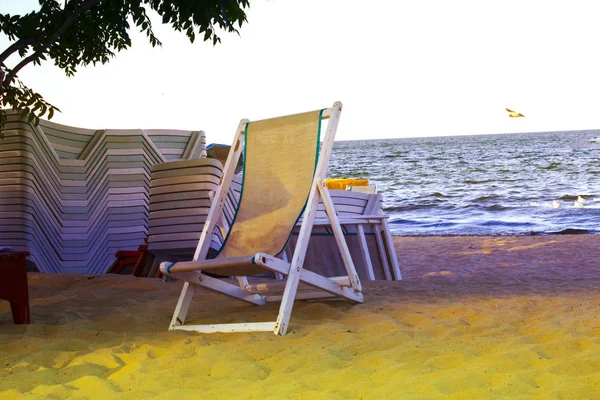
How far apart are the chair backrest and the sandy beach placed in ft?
1.47

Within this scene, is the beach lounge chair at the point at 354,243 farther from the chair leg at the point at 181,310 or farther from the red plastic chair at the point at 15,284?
the red plastic chair at the point at 15,284

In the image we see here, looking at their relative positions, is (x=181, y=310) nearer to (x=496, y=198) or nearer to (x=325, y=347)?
(x=325, y=347)

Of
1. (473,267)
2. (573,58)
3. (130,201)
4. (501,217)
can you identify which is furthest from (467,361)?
(573,58)

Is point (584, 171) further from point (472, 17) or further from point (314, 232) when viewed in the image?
point (314, 232)

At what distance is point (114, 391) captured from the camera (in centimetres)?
225

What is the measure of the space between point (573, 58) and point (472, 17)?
1899 centimetres

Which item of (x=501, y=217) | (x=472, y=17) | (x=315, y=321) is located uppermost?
(x=472, y=17)

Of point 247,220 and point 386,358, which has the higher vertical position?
point 247,220

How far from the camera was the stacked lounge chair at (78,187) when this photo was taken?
6.09m

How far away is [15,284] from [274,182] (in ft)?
4.98

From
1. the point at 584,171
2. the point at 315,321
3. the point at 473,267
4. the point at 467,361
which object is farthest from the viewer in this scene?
the point at 584,171

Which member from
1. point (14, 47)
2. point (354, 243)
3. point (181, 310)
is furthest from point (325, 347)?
point (354, 243)

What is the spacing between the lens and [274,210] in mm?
3670

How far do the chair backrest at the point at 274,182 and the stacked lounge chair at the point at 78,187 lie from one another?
10.3ft
